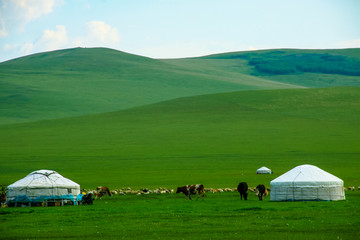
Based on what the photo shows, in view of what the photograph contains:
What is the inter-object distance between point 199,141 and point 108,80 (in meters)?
70.2

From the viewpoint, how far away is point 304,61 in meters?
197

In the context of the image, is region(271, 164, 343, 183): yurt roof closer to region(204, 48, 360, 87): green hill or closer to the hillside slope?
the hillside slope

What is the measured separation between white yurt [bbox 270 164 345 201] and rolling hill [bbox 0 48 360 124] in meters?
71.3

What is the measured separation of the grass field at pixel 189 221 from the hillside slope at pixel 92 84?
239 feet

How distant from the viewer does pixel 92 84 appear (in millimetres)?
127438

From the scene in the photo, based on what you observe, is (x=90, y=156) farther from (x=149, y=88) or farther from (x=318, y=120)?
(x=149, y=88)

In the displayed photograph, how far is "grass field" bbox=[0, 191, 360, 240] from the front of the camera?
15977 millimetres

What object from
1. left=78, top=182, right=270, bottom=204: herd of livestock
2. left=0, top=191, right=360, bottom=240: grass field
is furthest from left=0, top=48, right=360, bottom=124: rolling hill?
left=0, top=191, right=360, bottom=240: grass field

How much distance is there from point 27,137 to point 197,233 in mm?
56837

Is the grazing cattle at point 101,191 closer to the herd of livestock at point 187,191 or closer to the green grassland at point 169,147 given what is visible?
the herd of livestock at point 187,191

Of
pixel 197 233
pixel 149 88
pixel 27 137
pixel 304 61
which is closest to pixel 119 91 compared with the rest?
pixel 149 88

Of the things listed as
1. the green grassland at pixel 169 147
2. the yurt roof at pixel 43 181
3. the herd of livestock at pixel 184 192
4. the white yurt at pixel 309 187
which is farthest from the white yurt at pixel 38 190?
the white yurt at pixel 309 187

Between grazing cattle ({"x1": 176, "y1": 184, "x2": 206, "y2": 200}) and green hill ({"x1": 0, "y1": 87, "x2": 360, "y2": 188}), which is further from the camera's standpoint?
green hill ({"x1": 0, "y1": 87, "x2": 360, "y2": 188})

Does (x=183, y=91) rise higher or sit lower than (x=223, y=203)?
higher
